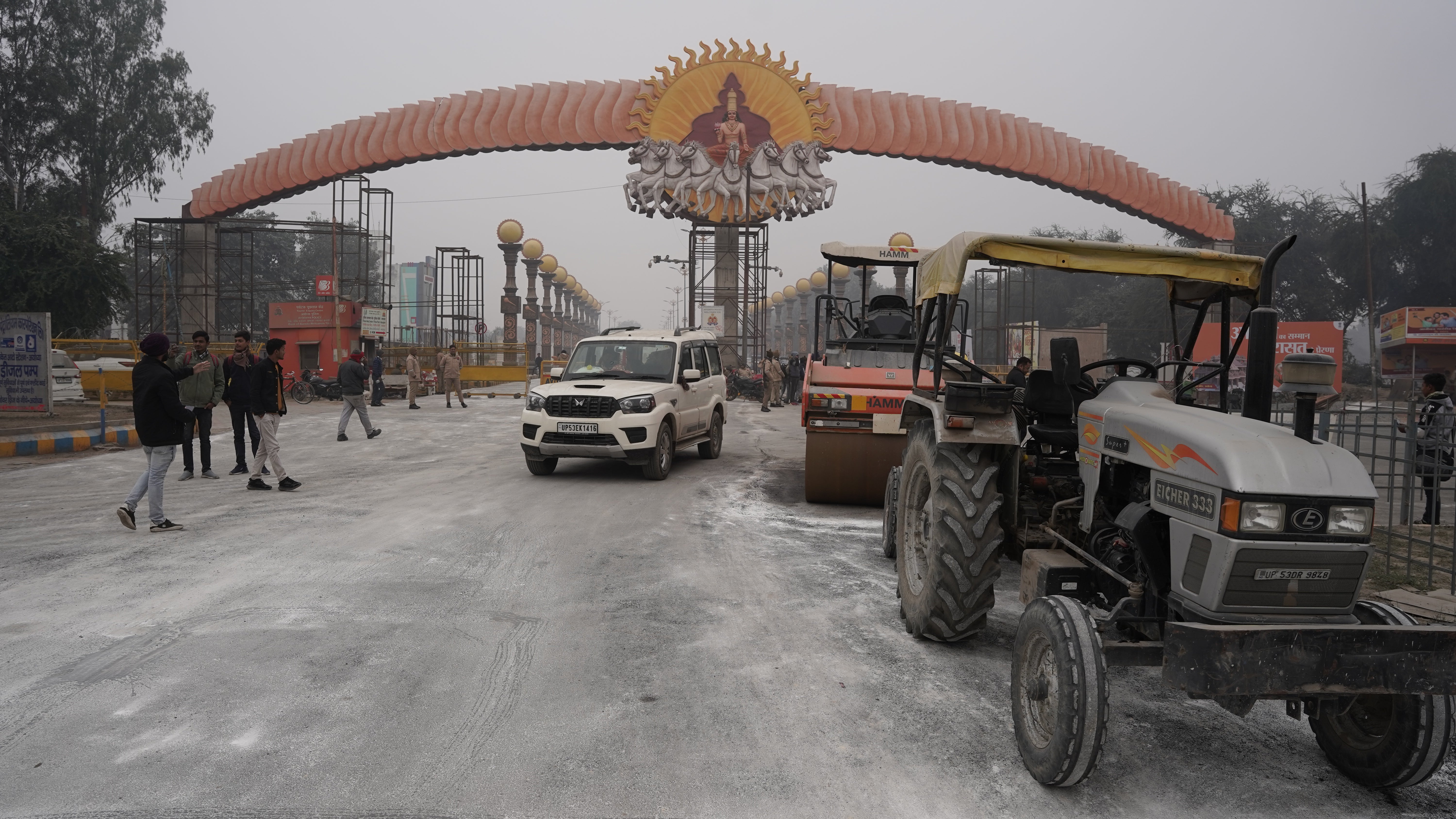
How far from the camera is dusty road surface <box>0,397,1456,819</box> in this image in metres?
3.67

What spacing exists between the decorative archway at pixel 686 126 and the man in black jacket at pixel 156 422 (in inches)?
1120

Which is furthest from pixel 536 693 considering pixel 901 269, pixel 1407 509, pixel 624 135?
pixel 624 135

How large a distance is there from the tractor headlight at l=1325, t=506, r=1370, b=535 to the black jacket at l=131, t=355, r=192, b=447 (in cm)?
872

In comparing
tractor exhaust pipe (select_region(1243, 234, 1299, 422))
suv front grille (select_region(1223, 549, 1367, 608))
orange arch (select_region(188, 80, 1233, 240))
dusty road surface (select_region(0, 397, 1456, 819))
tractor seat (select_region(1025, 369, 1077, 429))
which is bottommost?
dusty road surface (select_region(0, 397, 1456, 819))

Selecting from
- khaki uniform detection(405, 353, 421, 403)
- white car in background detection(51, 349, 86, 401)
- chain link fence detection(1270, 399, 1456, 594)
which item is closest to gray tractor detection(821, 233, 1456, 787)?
chain link fence detection(1270, 399, 1456, 594)

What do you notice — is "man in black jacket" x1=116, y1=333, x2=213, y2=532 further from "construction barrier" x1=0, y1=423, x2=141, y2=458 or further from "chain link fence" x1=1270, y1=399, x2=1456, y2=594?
"chain link fence" x1=1270, y1=399, x2=1456, y2=594

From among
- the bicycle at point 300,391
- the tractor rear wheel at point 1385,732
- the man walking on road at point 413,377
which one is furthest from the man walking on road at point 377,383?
the tractor rear wheel at point 1385,732

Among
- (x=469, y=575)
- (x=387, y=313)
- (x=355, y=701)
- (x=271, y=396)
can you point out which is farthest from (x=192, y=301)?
(x=355, y=701)

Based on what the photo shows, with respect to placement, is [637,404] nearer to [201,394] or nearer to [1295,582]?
[201,394]

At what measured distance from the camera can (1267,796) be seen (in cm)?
374

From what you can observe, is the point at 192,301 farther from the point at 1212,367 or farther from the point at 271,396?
the point at 1212,367

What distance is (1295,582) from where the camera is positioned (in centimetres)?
345

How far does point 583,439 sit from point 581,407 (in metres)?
0.42

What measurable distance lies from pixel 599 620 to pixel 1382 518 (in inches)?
376
